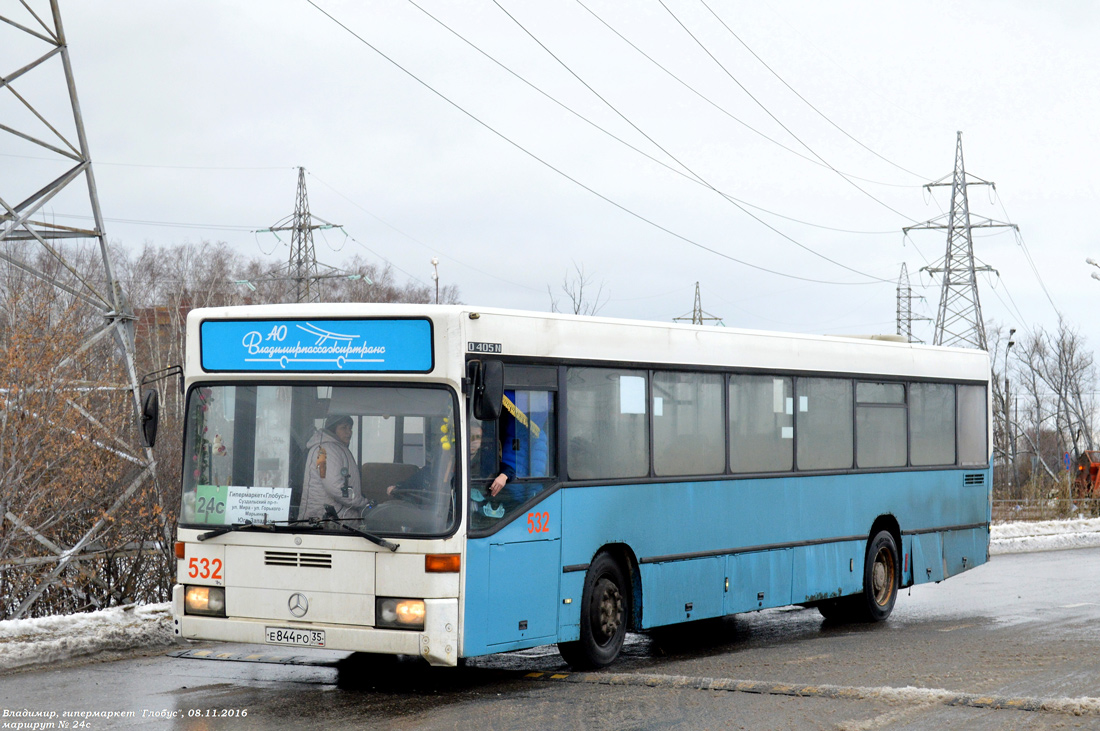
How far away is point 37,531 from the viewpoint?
40.4 ft

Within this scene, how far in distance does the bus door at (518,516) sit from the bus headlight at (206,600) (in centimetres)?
181

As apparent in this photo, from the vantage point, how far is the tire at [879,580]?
13078mm

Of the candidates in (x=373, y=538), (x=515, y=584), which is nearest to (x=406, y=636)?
(x=373, y=538)

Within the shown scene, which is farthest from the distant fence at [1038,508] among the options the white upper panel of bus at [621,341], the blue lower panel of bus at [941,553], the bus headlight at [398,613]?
the bus headlight at [398,613]

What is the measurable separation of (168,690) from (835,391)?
7.18m

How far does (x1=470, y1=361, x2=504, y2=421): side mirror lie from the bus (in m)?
0.01

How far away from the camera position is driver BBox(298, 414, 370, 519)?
8352 millimetres

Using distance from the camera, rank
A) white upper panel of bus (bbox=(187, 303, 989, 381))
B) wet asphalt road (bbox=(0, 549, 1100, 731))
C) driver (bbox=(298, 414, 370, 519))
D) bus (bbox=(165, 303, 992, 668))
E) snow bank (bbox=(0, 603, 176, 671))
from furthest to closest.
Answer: snow bank (bbox=(0, 603, 176, 671)), white upper panel of bus (bbox=(187, 303, 989, 381)), driver (bbox=(298, 414, 370, 519)), bus (bbox=(165, 303, 992, 668)), wet asphalt road (bbox=(0, 549, 1100, 731))

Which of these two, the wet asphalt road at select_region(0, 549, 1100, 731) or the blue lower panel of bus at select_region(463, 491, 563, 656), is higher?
the blue lower panel of bus at select_region(463, 491, 563, 656)

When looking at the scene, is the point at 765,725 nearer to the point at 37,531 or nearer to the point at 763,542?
the point at 763,542

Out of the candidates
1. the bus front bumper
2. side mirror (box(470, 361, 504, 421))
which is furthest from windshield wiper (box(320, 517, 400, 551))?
side mirror (box(470, 361, 504, 421))

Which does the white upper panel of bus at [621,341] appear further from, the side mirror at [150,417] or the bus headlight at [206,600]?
the bus headlight at [206,600]

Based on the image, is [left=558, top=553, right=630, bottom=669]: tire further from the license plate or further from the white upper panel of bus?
the license plate

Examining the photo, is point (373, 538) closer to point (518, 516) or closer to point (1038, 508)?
point (518, 516)
